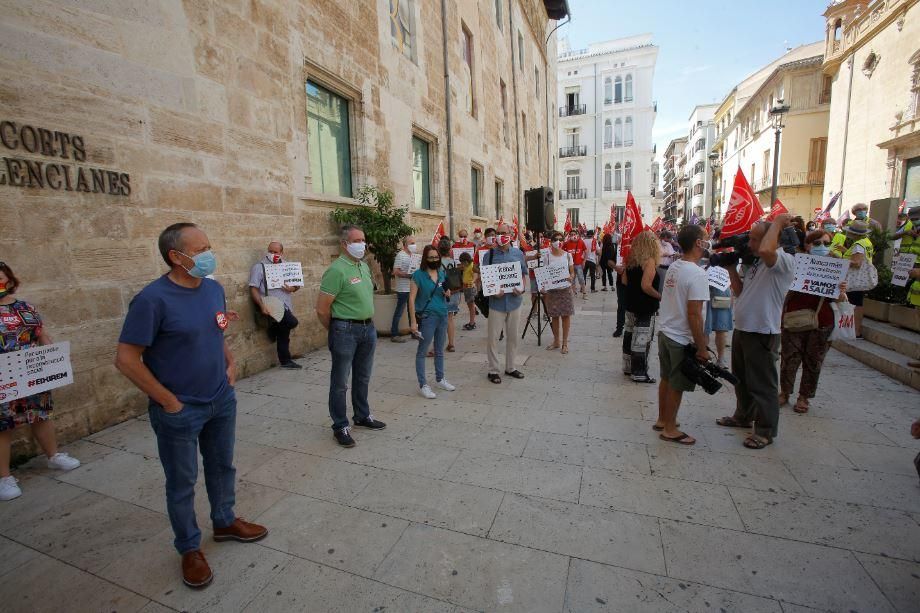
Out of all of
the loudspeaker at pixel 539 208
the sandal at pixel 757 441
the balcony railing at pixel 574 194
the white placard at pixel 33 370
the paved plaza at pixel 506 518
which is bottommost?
the paved plaza at pixel 506 518

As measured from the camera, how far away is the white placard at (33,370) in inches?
125

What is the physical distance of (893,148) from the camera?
18.5 meters

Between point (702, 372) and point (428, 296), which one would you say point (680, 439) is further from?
point (428, 296)

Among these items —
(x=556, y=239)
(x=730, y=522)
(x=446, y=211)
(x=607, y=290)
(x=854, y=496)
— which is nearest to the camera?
(x=730, y=522)

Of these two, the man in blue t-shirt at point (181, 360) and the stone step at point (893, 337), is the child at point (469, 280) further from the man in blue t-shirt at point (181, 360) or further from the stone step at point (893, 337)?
the stone step at point (893, 337)

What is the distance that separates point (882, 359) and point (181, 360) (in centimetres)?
788

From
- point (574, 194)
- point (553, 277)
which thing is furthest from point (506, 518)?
point (574, 194)

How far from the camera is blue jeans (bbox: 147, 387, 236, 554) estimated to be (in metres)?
2.31

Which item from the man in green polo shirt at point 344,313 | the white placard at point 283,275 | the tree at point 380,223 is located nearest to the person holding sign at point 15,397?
the man in green polo shirt at point 344,313

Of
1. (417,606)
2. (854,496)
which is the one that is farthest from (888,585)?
(417,606)

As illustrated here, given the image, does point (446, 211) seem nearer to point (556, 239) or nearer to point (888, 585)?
point (556, 239)

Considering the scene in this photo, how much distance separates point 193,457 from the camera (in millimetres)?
2400

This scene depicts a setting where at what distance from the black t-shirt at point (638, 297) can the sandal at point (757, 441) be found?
194 cm

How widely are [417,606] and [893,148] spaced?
26033mm
